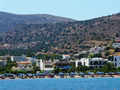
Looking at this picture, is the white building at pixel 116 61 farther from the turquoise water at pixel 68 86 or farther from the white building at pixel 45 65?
the turquoise water at pixel 68 86

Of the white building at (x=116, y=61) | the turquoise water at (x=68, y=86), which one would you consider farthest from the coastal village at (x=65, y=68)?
the turquoise water at (x=68, y=86)

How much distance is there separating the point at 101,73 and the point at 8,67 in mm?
34603

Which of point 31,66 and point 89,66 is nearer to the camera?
point 89,66

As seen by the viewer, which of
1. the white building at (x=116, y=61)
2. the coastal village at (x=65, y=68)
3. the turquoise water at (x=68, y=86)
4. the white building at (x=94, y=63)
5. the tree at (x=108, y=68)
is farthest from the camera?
the white building at (x=116, y=61)

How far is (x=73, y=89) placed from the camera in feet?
324

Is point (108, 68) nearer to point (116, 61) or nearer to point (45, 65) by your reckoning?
point (116, 61)

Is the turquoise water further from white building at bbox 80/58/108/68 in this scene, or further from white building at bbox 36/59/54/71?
white building at bbox 36/59/54/71

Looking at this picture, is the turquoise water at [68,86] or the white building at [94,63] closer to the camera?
the turquoise water at [68,86]

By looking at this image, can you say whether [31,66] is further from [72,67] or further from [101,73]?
[101,73]

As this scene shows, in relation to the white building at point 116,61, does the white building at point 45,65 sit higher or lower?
lower

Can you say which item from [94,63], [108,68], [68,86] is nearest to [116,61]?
[94,63]

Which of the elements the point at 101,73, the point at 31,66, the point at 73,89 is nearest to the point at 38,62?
the point at 31,66

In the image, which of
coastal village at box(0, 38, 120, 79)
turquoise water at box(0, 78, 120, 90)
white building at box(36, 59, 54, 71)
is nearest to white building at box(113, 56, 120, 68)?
coastal village at box(0, 38, 120, 79)

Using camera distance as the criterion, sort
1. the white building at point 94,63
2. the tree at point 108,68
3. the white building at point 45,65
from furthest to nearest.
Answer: the white building at point 45,65 < the white building at point 94,63 < the tree at point 108,68
